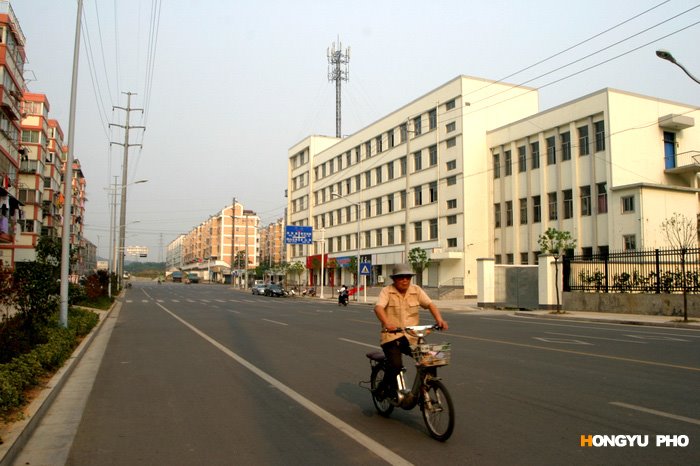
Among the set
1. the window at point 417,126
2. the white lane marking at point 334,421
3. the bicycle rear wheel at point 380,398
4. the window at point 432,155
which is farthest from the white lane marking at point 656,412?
the window at point 417,126

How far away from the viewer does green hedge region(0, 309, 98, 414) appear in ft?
20.2

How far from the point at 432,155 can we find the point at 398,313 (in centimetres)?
4668

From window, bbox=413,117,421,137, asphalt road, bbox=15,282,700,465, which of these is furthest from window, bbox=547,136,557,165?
asphalt road, bbox=15,282,700,465

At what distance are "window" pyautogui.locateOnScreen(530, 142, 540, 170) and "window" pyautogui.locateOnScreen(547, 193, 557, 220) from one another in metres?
2.60

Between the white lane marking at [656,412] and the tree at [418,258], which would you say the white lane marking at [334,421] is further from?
the tree at [418,258]

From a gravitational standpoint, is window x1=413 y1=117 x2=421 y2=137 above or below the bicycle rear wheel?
above

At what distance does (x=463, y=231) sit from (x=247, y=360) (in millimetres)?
36923

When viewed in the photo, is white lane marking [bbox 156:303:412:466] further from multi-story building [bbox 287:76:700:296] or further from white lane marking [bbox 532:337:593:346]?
multi-story building [bbox 287:76:700:296]

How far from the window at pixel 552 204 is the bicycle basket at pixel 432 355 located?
3725 cm

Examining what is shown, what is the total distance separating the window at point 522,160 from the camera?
4324 centimetres

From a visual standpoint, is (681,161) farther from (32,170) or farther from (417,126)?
(32,170)

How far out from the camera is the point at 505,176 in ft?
149

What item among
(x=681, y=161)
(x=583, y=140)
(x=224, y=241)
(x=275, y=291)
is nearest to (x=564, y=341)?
(x=583, y=140)

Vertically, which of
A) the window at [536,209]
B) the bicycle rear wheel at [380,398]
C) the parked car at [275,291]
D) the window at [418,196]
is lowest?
the parked car at [275,291]
